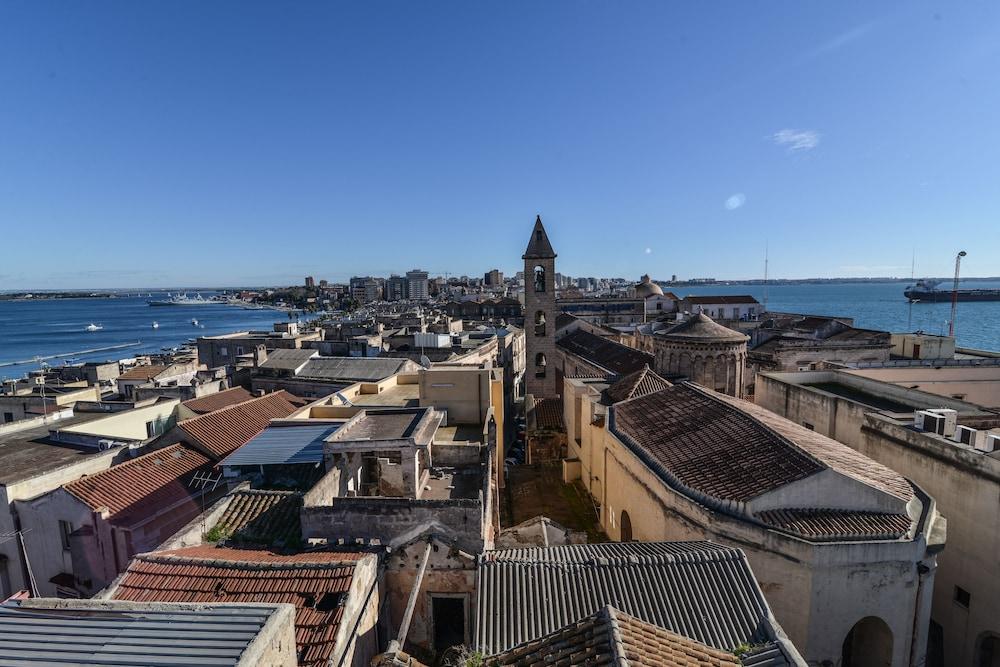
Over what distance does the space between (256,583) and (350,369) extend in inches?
851

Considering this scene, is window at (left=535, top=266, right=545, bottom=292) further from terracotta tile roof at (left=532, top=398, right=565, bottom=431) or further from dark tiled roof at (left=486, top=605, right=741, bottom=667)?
dark tiled roof at (left=486, top=605, right=741, bottom=667)

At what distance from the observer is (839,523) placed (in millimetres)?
11070

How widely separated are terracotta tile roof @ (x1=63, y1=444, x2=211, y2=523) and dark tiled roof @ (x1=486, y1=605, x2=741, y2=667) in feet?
38.4

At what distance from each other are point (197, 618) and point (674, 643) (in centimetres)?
578

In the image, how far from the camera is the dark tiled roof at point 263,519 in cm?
1079

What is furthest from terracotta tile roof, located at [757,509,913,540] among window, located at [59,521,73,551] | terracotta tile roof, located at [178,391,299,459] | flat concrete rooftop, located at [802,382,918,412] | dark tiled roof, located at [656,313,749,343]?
window, located at [59,521,73,551]

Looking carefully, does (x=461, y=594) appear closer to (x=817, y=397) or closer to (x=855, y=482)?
(x=855, y=482)

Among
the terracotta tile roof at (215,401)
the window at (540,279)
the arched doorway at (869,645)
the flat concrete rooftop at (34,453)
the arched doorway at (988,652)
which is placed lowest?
the arched doorway at (988,652)

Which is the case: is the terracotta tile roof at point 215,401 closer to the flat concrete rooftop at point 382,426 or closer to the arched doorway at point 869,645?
the flat concrete rooftop at point 382,426

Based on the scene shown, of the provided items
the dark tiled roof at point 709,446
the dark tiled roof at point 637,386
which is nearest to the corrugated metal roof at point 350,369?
the dark tiled roof at point 637,386

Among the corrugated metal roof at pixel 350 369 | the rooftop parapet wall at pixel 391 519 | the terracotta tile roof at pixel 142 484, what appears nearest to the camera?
the rooftop parapet wall at pixel 391 519

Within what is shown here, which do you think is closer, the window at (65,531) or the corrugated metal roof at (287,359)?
the window at (65,531)

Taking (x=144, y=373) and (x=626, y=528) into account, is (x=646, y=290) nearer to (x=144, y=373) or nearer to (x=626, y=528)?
(x=144, y=373)

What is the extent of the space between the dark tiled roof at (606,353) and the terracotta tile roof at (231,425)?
57.8ft
